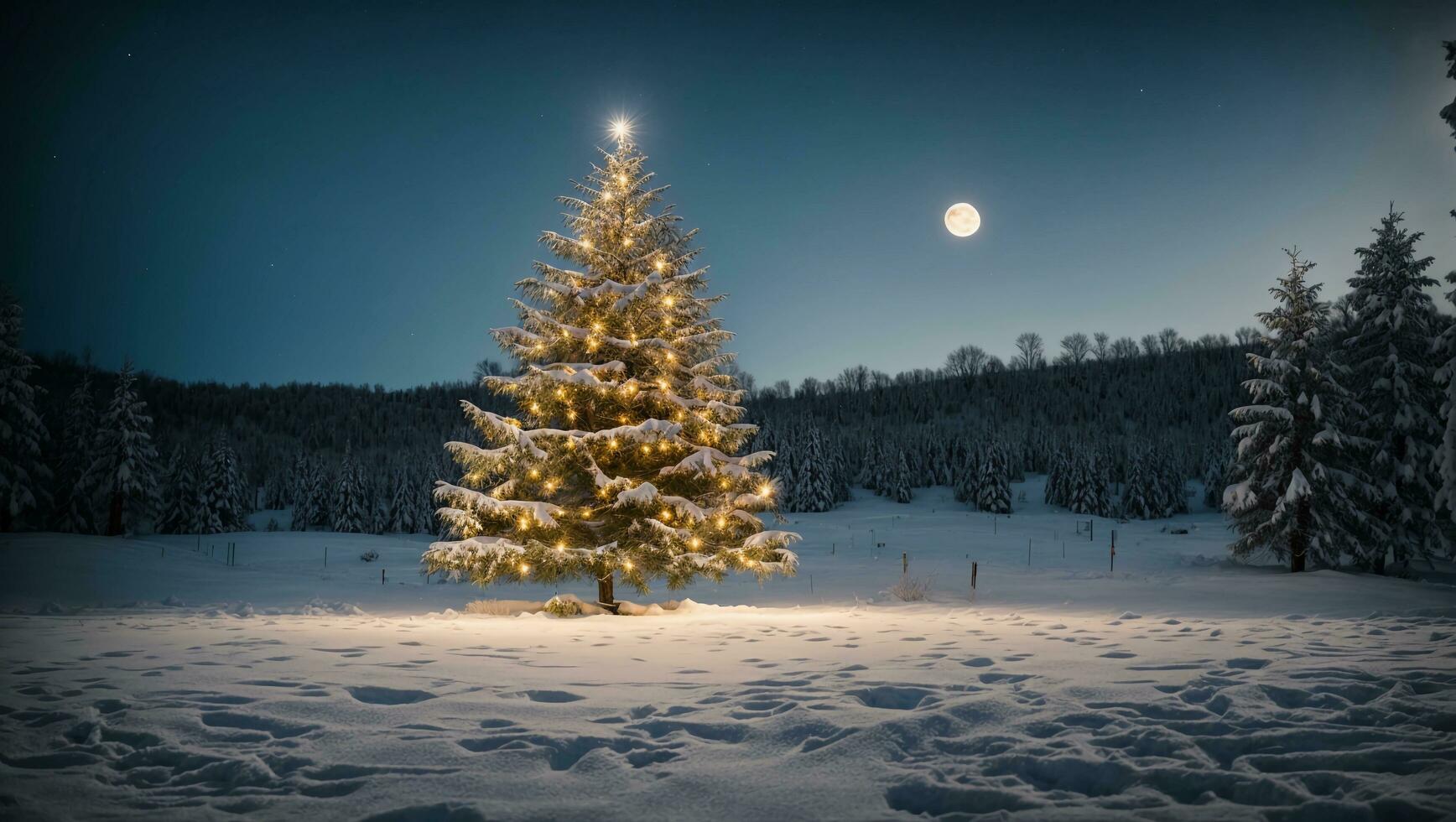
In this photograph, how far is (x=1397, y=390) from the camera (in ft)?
79.6

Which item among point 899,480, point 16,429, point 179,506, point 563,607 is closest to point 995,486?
point 899,480

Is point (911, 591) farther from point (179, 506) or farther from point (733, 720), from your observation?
point (179, 506)

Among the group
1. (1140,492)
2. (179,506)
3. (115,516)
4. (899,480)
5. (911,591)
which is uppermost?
(899,480)

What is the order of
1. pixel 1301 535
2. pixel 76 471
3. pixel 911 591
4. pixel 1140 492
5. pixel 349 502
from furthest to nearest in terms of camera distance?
pixel 1140 492, pixel 349 502, pixel 76 471, pixel 1301 535, pixel 911 591

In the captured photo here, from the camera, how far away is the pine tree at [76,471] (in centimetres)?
4116

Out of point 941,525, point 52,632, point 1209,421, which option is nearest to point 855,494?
point 941,525

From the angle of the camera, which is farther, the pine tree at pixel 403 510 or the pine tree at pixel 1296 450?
the pine tree at pixel 403 510

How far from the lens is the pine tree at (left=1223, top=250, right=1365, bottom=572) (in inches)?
933

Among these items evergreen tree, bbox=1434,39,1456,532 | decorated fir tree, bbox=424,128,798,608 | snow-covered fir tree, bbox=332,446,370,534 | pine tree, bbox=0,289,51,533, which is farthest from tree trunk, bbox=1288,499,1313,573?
snow-covered fir tree, bbox=332,446,370,534

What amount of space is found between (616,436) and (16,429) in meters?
37.3

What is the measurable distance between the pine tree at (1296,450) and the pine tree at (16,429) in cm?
5062

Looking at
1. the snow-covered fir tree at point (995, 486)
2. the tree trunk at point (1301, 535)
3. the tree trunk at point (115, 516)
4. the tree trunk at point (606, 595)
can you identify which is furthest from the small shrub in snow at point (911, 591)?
the snow-covered fir tree at point (995, 486)

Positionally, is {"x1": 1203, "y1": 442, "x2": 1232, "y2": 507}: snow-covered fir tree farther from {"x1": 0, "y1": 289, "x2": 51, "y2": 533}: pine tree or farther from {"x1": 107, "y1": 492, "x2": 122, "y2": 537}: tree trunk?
{"x1": 0, "y1": 289, "x2": 51, "y2": 533}: pine tree

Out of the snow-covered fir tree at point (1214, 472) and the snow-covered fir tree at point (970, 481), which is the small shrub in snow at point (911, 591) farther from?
the snow-covered fir tree at point (1214, 472)
